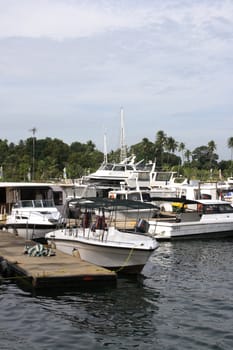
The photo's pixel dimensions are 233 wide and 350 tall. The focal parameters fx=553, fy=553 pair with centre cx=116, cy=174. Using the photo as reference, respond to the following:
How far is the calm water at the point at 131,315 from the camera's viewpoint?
15359mm

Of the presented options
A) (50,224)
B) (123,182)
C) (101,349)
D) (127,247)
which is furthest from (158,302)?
(123,182)

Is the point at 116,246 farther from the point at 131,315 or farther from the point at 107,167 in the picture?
the point at 107,167

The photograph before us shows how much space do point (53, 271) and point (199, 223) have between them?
61.1 ft

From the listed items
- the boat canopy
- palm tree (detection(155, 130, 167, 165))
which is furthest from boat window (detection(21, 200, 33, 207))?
palm tree (detection(155, 130, 167, 165))

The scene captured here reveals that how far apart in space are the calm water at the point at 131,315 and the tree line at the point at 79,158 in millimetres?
56887

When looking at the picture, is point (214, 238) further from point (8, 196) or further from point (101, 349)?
point (101, 349)

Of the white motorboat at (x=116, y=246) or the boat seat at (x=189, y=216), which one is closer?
the white motorboat at (x=116, y=246)

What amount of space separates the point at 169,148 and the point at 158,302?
12375 centimetres

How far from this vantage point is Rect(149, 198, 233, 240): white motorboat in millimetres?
37156

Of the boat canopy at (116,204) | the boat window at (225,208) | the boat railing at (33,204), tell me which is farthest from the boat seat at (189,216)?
the boat canopy at (116,204)

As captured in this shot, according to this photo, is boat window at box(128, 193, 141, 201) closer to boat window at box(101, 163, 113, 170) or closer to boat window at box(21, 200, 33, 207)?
boat window at box(101, 163, 113, 170)

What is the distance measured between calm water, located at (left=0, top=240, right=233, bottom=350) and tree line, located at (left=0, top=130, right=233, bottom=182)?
187 ft

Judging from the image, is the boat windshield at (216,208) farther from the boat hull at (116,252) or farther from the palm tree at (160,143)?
the palm tree at (160,143)

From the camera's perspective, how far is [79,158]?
114438 millimetres
